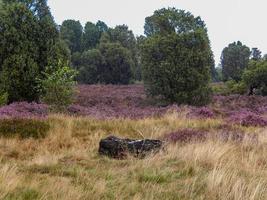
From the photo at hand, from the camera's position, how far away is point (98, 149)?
1036cm

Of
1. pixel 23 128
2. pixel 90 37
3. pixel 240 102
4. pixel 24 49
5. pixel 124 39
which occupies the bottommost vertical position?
pixel 240 102

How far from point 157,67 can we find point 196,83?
8.84ft

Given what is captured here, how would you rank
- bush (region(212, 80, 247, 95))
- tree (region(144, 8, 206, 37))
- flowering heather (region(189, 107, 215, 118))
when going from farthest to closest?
1. bush (region(212, 80, 247, 95))
2. tree (region(144, 8, 206, 37))
3. flowering heather (region(189, 107, 215, 118))

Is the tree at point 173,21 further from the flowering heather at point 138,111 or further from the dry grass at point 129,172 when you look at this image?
the dry grass at point 129,172

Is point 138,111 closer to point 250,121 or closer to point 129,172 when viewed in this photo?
point 250,121

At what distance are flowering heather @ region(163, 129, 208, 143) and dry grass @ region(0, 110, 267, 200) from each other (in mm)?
818

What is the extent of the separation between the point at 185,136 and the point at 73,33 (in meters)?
64.3

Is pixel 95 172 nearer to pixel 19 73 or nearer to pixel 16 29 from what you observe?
pixel 19 73

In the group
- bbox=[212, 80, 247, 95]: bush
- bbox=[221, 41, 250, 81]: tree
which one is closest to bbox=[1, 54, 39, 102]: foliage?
bbox=[212, 80, 247, 95]: bush

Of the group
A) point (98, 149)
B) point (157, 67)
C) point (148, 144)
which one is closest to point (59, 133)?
point (98, 149)

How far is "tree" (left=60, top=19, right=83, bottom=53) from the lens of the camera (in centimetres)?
7212

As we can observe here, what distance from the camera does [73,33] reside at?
7381 centimetres

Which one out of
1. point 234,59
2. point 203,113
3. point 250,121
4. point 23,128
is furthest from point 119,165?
point 234,59

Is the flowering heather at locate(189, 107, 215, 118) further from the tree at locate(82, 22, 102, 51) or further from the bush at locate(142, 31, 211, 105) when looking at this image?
the tree at locate(82, 22, 102, 51)
